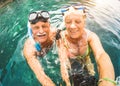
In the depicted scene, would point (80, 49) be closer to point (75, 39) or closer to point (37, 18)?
point (75, 39)

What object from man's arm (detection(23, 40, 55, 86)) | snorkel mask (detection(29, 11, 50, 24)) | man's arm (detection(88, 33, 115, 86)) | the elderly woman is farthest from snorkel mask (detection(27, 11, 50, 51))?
Answer: man's arm (detection(88, 33, 115, 86))

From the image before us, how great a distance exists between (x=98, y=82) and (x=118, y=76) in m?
0.64

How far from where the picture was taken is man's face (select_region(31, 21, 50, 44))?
5.11 m

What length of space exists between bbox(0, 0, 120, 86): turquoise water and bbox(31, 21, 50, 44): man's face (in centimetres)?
68

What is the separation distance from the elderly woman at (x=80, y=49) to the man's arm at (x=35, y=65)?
422mm

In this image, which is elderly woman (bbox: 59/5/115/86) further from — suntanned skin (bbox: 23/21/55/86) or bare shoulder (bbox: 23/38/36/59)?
bare shoulder (bbox: 23/38/36/59)

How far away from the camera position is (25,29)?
732 centimetres

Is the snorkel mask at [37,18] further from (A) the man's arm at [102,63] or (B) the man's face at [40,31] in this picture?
(A) the man's arm at [102,63]

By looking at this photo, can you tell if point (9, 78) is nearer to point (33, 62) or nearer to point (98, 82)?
point (33, 62)

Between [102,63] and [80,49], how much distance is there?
2.61ft

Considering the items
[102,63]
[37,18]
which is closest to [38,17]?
[37,18]

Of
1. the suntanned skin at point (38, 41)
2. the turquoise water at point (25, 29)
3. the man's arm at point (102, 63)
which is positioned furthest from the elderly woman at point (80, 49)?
the turquoise water at point (25, 29)

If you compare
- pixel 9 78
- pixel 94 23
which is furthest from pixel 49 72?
pixel 94 23

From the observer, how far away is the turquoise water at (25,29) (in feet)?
18.3
